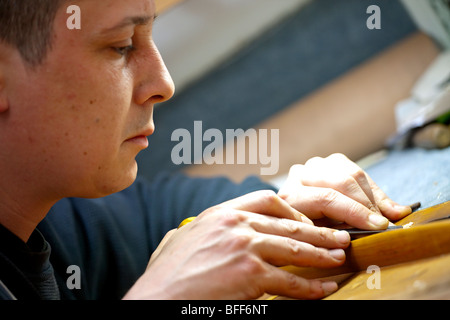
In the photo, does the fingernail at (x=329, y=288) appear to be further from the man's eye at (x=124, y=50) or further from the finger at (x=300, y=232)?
the man's eye at (x=124, y=50)

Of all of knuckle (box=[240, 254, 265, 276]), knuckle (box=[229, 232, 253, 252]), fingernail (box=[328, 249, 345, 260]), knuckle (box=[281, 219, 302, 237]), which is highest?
knuckle (box=[281, 219, 302, 237])

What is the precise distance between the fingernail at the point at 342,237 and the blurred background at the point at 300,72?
2.56 feet

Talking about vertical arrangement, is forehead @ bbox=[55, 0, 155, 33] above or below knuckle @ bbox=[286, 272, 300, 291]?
above

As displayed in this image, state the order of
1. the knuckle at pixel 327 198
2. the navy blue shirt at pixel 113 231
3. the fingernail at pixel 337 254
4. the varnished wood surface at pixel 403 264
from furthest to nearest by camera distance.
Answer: the navy blue shirt at pixel 113 231
the knuckle at pixel 327 198
the fingernail at pixel 337 254
the varnished wood surface at pixel 403 264

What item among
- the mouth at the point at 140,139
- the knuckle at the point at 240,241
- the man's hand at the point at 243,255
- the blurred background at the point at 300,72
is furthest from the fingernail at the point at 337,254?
the blurred background at the point at 300,72

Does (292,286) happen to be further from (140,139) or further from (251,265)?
(140,139)

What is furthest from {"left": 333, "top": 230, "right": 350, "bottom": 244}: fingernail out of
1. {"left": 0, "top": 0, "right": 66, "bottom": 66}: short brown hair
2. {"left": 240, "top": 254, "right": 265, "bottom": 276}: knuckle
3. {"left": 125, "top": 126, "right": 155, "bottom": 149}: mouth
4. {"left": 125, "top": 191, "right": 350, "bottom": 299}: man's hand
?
{"left": 0, "top": 0, "right": 66, "bottom": 66}: short brown hair

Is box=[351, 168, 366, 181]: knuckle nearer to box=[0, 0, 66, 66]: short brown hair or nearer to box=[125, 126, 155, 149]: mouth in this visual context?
box=[125, 126, 155, 149]: mouth

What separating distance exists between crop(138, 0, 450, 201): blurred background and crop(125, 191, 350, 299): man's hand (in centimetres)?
79

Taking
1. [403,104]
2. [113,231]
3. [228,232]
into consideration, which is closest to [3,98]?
[228,232]

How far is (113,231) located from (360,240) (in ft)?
1.91

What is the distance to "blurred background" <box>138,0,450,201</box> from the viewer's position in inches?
54.6

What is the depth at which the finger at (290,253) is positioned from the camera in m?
0.56

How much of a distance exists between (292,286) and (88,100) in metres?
0.34
